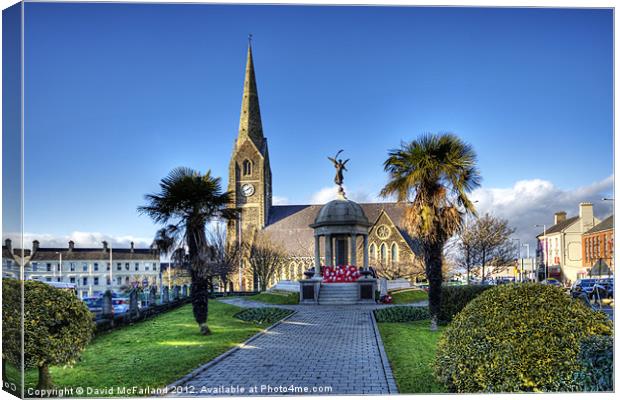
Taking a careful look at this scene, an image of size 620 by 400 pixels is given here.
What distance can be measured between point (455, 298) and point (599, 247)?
7.48 meters

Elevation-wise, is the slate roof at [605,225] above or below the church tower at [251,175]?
below

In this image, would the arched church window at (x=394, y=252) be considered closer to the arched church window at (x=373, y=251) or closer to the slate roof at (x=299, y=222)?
the slate roof at (x=299, y=222)

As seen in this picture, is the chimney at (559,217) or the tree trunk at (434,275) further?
the tree trunk at (434,275)

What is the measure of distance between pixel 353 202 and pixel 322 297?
615cm

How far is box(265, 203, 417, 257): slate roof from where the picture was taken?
7888 centimetres

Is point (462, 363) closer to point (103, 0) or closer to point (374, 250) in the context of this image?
point (103, 0)

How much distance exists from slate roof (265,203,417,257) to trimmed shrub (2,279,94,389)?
66846 mm

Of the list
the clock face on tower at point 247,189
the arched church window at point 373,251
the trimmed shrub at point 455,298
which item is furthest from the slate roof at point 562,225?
the clock face on tower at point 247,189

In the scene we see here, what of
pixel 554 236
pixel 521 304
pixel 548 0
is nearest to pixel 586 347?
pixel 521 304

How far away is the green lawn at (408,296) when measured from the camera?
108 ft

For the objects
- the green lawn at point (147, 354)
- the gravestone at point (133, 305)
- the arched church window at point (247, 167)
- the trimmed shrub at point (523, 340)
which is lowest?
the green lawn at point (147, 354)

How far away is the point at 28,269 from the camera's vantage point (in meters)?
10.4

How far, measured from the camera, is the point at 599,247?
11.1 metres

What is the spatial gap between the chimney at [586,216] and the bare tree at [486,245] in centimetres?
884
